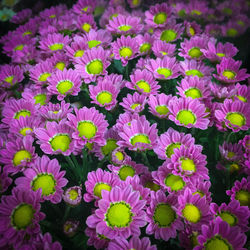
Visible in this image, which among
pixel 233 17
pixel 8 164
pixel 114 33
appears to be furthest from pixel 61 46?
pixel 233 17

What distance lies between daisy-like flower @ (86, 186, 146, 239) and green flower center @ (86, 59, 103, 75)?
0.83 meters

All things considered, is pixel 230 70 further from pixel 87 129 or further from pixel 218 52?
pixel 87 129

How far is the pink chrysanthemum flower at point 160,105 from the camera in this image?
4.69 ft

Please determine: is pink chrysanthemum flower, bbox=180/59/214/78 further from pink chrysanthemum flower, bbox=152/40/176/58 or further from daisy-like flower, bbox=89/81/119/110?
daisy-like flower, bbox=89/81/119/110

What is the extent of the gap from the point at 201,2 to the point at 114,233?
2285 mm

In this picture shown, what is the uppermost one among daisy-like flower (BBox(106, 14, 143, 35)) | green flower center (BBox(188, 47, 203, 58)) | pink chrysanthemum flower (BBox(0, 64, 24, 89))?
daisy-like flower (BBox(106, 14, 143, 35))

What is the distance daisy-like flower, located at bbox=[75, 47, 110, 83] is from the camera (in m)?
1.67

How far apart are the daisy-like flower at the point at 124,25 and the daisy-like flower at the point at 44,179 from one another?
1.13 metres

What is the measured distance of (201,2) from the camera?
2.53 m

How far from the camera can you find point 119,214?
1.11 metres

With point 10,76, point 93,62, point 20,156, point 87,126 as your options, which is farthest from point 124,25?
point 20,156

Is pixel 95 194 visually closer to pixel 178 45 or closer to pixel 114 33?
pixel 114 33

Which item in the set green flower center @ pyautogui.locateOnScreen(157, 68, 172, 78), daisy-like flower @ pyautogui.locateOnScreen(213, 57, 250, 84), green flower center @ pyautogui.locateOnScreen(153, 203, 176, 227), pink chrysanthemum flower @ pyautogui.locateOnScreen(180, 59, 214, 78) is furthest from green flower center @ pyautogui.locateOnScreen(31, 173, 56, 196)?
daisy-like flower @ pyautogui.locateOnScreen(213, 57, 250, 84)

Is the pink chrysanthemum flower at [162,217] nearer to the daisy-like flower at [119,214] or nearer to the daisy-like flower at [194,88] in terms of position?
the daisy-like flower at [119,214]
